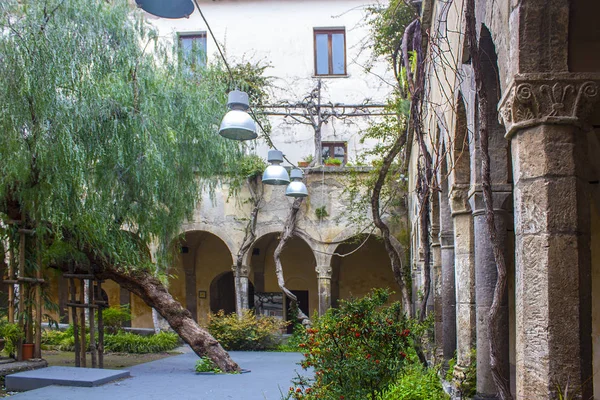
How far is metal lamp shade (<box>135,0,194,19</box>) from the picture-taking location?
15.4 feet

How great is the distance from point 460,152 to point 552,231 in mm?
3005

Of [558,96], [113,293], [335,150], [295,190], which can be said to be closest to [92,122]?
[295,190]

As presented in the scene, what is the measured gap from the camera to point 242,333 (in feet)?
45.6

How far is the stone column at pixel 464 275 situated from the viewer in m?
5.25

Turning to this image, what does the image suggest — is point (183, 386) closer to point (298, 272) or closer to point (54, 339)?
point (54, 339)

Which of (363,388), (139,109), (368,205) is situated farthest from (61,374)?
(368,205)

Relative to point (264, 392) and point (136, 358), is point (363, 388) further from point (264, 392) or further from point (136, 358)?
point (136, 358)

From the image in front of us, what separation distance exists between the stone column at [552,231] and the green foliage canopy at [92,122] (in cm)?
599

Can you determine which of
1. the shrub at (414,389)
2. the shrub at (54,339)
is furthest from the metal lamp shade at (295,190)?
the shrub at (54,339)

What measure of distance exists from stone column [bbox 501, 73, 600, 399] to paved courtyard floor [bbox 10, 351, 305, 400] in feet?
14.6

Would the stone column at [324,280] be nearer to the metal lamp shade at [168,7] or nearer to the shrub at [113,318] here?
the shrub at [113,318]

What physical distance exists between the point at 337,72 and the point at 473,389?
1342 cm

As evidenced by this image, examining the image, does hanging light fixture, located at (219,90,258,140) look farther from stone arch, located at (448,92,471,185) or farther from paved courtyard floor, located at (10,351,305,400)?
paved courtyard floor, located at (10,351,305,400)

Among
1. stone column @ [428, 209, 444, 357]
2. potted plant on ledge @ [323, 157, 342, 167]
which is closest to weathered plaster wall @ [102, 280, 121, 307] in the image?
potted plant on ledge @ [323, 157, 342, 167]
